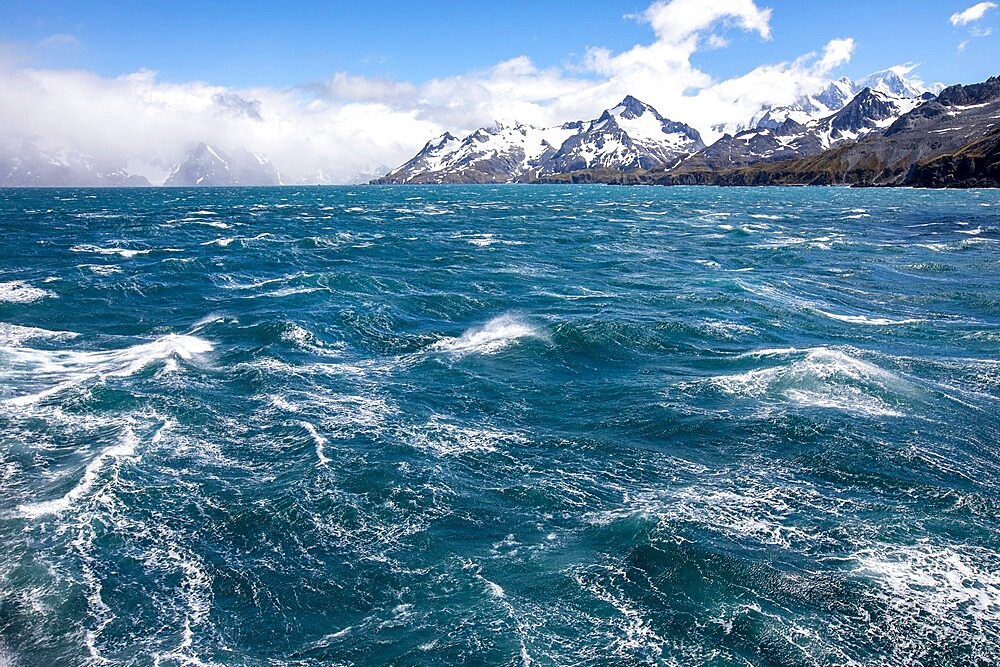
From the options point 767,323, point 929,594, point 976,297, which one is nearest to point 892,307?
point 976,297

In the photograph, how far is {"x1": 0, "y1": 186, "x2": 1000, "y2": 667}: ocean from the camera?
15992 mm

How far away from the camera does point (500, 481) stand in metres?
23.0

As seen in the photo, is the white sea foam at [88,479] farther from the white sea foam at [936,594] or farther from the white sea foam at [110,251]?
the white sea foam at [110,251]

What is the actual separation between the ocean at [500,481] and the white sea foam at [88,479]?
0.15 meters

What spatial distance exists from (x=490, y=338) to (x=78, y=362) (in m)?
24.2

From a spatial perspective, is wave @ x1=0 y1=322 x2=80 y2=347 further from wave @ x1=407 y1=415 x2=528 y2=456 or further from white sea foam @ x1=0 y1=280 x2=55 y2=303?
wave @ x1=407 y1=415 x2=528 y2=456

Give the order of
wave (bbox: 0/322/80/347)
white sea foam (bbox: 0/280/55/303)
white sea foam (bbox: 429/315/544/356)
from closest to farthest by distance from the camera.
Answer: white sea foam (bbox: 429/315/544/356) < wave (bbox: 0/322/80/347) < white sea foam (bbox: 0/280/55/303)

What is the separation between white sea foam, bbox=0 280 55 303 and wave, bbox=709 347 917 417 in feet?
175

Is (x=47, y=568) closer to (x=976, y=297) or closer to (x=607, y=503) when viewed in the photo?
(x=607, y=503)

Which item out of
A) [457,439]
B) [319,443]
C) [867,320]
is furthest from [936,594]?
[867,320]

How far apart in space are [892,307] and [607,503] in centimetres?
3920

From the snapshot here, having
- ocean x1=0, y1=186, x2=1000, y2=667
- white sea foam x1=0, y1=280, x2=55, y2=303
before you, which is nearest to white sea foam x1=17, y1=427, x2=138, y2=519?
ocean x1=0, y1=186, x2=1000, y2=667

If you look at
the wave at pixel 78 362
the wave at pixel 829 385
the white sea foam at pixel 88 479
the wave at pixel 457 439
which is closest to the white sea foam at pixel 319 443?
the wave at pixel 457 439

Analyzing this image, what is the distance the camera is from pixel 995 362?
113 feet
